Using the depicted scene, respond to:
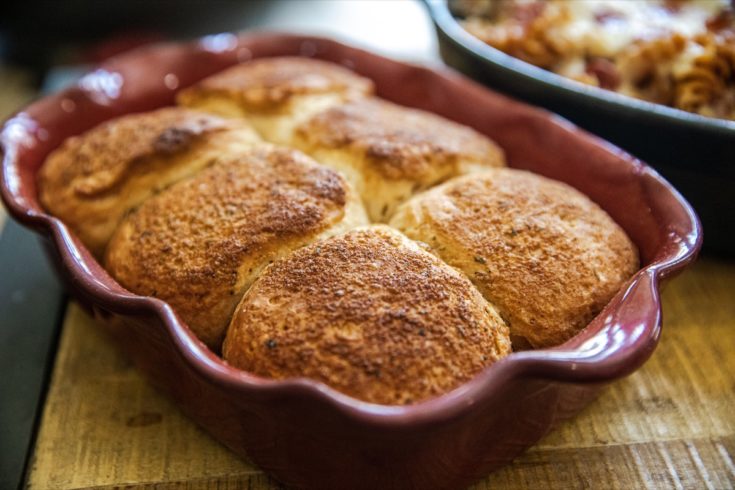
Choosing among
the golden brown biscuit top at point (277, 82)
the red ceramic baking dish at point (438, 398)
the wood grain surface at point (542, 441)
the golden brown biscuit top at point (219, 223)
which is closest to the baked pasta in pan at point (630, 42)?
the red ceramic baking dish at point (438, 398)

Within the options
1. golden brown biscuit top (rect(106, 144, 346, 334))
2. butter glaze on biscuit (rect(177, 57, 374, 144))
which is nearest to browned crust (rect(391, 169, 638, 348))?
golden brown biscuit top (rect(106, 144, 346, 334))

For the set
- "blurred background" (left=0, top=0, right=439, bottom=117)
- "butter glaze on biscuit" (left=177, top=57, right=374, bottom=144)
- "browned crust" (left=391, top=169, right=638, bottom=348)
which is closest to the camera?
"browned crust" (left=391, top=169, right=638, bottom=348)

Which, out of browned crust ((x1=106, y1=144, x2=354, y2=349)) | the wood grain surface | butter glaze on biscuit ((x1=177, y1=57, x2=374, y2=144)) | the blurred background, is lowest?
the wood grain surface

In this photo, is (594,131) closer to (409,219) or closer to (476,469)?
(409,219)

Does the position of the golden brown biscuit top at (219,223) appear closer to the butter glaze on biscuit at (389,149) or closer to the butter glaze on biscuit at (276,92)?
the butter glaze on biscuit at (389,149)

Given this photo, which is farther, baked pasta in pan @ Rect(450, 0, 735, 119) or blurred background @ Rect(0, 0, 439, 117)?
blurred background @ Rect(0, 0, 439, 117)

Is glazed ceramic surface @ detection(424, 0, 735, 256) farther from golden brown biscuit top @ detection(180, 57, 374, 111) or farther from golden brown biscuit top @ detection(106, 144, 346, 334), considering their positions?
golden brown biscuit top @ detection(106, 144, 346, 334)

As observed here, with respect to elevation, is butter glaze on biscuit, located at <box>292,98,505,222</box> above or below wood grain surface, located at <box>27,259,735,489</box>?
above

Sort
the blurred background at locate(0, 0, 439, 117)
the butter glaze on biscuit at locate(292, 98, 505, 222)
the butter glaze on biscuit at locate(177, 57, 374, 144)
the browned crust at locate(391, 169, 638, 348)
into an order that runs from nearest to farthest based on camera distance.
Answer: the browned crust at locate(391, 169, 638, 348)
the butter glaze on biscuit at locate(292, 98, 505, 222)
the butter glaze on biscuit at locate(177, 57, 374, 144)
the blurred background at locate(0, 0, 439, 117)
